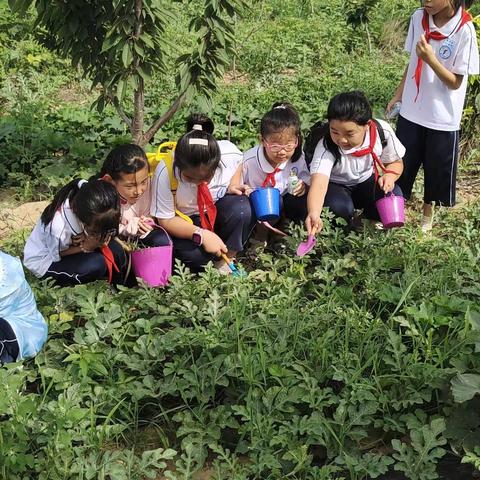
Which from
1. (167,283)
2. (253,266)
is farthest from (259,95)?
(167,283)

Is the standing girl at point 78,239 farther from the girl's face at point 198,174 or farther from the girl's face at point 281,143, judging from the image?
the girl's face at point 281,143

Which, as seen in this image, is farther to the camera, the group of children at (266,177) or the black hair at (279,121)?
the black hair at (279,121)

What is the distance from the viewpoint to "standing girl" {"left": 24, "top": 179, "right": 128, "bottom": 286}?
A: 3.12 metres

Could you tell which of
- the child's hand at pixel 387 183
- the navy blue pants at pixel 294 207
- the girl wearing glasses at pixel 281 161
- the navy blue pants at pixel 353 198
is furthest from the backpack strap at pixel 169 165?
the child's hand at pixel 387 183

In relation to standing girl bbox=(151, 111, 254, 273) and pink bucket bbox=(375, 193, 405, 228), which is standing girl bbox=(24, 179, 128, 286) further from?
pink bucket bbox=(375, 193, 405, 228)

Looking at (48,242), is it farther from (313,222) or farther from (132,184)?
(313,222)

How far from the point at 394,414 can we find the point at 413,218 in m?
2.06

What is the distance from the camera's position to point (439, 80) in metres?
3.78

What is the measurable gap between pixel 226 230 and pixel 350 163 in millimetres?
805

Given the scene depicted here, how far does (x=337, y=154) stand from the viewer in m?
3.72

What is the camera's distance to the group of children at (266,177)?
10.9 feet

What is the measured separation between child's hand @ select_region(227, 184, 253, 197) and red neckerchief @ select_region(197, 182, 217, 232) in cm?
16

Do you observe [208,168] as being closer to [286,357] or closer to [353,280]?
[353,280]

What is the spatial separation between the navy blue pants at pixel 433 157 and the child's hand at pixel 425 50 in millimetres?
440
